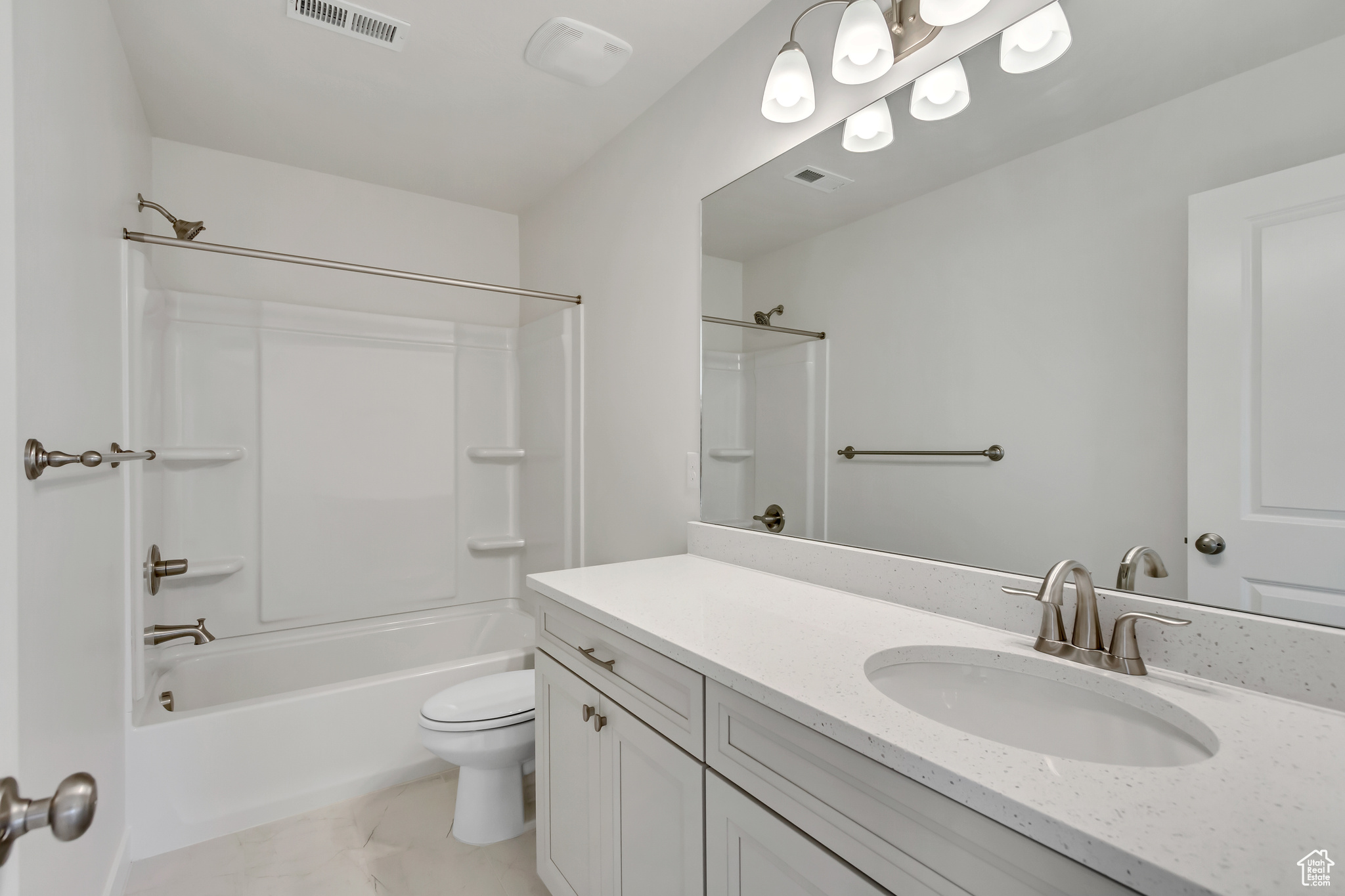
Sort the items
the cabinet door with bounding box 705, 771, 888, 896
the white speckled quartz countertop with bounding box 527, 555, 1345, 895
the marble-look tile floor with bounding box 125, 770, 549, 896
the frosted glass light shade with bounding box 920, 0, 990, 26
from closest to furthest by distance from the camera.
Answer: the white speckled quartz countertop with bounding box 527, 555, 1345, 895 < the cabinet door with bounding box 705, 771, 888, 896 < the frosted glass light shade with bounding box 920, 0, 990, 26 < the marble-look tile floor with bounding box 125, 770, 549, 896

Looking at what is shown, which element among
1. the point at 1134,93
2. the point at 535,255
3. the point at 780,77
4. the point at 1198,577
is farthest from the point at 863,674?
the point at 535,255

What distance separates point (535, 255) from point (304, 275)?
1.05 m

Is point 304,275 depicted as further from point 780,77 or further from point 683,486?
point 780,77

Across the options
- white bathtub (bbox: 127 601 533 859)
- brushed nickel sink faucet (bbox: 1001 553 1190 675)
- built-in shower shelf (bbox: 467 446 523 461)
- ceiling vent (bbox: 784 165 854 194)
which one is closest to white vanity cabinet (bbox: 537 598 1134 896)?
brushed nickel sink faucet (bbox: 1001 553 1190 675)

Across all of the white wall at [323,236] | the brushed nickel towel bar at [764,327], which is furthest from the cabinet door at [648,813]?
the white wall at [323,236]

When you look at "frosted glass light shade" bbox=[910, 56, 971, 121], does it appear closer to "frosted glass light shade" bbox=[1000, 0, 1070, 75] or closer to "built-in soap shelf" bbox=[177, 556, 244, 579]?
"frosted glass light shade" bbox=[1000, 0, 1070, 75]

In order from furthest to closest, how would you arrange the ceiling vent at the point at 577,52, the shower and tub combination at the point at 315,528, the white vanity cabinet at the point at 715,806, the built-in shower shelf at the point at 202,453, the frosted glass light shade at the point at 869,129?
the built-in shower shelf at the point at 202,453
the shower and tub combination at the point at 315,528
the ceiling vent at the point at 577,52
the frosted glass light shade at the point at 869,129
the white vanity cabinet at the point at 715,806

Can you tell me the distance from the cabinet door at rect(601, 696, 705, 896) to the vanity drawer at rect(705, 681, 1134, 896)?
0.12m

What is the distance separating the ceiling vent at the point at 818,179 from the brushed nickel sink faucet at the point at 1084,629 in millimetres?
1021

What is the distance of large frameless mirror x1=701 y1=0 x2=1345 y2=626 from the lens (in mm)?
806

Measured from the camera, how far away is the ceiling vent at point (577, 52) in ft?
5.74

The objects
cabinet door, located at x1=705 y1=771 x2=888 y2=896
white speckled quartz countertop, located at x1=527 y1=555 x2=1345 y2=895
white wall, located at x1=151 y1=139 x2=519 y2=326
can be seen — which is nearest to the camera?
white speckled quartz countertop, located at x1=527 y1=555 x2=1345 y2=895

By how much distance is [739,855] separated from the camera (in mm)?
887

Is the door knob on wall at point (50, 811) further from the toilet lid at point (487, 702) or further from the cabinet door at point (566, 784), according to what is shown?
the toilet lid at point (487, 702)
